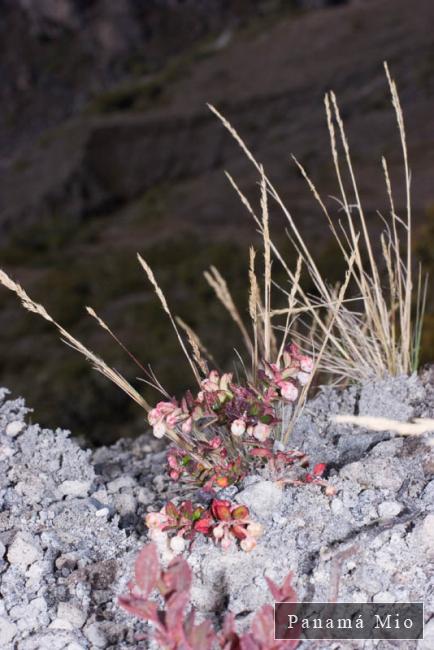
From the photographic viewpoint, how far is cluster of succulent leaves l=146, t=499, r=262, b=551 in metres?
1.38

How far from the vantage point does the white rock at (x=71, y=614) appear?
1.36 meters

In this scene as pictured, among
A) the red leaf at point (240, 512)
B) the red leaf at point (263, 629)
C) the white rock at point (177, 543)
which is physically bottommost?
the red leaf at point (263, 629)

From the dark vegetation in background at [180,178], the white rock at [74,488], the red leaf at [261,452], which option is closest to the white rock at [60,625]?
the white rock at [74,488]

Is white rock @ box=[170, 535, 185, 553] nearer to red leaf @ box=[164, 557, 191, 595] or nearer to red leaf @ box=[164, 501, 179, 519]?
red leaf @ box=[164, 501, 179, 519]

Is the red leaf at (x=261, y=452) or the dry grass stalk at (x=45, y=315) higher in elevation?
the dry grass stalk at (x=45, y=315)

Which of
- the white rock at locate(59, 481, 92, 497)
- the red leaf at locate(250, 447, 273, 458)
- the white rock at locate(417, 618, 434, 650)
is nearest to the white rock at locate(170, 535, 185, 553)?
the red leaf at locate(250, 447, 273, 458)

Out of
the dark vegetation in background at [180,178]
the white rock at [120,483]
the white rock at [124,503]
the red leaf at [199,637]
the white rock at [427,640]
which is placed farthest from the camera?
the dark vegetation in background at [180,178]

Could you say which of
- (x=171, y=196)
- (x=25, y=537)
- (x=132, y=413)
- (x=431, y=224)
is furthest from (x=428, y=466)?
(x=171, y=196)

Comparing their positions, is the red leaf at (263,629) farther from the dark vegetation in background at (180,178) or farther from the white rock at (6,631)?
the dark vegetation in background at (180,178)

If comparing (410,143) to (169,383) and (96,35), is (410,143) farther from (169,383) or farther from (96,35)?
(96,35)

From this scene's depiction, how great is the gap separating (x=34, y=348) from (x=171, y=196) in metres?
6.92

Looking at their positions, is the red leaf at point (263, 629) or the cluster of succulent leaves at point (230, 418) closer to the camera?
the red leaf at point (263, 629)

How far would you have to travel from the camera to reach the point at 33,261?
12.8 metres

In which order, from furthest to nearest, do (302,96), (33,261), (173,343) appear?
(302,96)
(33,261)
(173,343)
